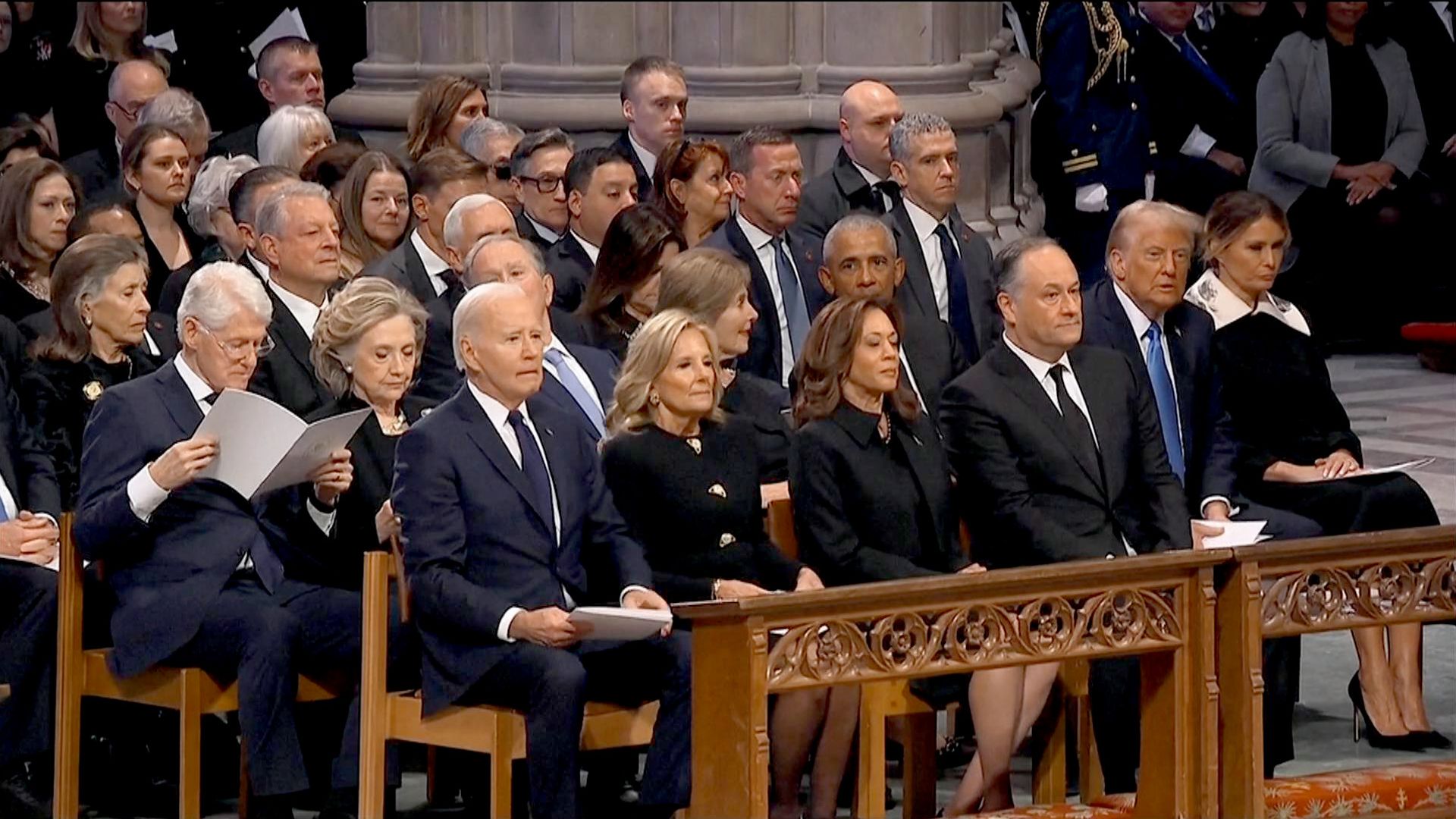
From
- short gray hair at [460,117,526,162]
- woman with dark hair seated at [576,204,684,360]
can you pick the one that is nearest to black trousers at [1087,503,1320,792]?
woman with dark hair seated at [576,204,684,360]

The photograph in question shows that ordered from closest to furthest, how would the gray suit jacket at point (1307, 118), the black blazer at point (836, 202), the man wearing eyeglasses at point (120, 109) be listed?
the black blazer at point (836, 202) → the man wearing eyeglasses at point (120, 109) → the gray suit jacket at point (1307, 118)

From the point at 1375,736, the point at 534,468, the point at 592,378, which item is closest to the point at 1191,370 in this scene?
the point at 1375,736

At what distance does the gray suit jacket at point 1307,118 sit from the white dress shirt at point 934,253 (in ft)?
13.5

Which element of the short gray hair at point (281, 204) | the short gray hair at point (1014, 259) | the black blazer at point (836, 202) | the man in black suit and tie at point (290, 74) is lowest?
the short gray hair at point (1014, 259)

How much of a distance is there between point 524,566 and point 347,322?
0.78 m

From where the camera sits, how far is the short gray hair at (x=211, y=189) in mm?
8297

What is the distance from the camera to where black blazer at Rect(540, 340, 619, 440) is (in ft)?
22.6

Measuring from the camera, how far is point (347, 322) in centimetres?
645

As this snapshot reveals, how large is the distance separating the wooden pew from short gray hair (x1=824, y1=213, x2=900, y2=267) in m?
1.98

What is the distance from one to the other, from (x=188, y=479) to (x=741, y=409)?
1548mm

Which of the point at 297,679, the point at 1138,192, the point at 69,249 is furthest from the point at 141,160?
the point at 1138,192

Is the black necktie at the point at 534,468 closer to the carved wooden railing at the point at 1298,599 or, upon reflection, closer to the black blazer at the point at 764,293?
the carved wooden railing at the point at 1298,599

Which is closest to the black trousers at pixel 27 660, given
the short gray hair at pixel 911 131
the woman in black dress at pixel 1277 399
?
the short gray hair at pixel 911 131

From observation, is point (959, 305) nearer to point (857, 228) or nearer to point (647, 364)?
point (857, 228)
